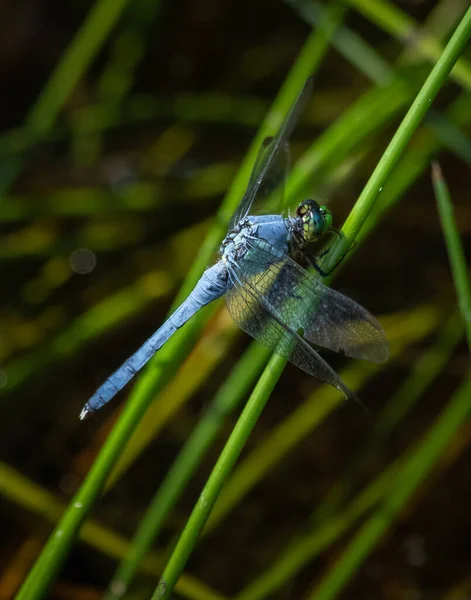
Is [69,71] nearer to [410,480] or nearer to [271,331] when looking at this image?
[271,331]

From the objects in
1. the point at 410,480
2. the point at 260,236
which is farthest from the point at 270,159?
the point at 410,480

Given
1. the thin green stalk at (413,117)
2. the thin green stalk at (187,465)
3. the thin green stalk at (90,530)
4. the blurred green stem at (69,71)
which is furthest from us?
the blurred green stem at (69,71)

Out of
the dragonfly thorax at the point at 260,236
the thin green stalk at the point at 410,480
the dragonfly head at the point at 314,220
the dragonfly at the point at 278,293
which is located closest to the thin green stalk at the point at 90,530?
the thin green stalk at the point at 410,480

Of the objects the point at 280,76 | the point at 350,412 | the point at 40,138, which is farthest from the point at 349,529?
the point at 280,76

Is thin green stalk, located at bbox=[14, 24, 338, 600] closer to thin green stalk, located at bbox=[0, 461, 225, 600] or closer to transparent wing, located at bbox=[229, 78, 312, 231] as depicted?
transparent wing, located at bbox=[229, 78, 312, 231]

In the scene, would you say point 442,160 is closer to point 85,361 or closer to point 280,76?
point 280,76

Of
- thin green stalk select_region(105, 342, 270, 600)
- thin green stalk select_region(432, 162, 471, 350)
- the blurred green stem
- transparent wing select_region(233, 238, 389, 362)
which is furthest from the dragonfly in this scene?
the blurred green stem

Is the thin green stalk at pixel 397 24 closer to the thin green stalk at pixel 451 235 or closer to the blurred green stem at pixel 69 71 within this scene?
the thin green stalk at pixel 451 235
